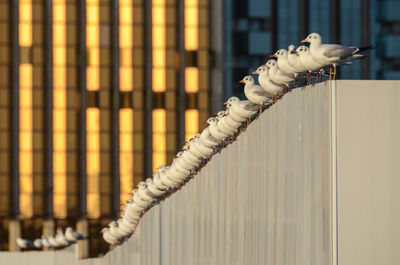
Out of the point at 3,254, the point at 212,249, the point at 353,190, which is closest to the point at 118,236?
the point at 3,254

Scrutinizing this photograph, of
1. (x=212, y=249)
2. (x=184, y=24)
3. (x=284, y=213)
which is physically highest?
(x=184, y=24)

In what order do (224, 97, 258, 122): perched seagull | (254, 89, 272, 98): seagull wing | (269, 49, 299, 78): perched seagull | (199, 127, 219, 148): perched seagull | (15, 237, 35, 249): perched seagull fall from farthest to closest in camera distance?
(15, 237, 35, 249): perched seagull, (199, 127, 219, 148): perched seagull, (224, 97, 258, 122): perched seagull, (254, 89, 272, 98): seagull wing, (269, 49, 299, 78): perched seagull

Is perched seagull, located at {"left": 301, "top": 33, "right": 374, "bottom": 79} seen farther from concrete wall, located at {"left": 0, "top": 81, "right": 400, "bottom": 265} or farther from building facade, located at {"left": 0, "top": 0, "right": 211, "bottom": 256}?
building facade, located at {"left": 0, "top": 0, "right": 211, "bottom": 256}

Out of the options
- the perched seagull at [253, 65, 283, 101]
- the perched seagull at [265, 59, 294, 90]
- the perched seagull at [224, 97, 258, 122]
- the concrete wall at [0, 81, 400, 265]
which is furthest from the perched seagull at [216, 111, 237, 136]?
the perched seagull at [265, 59, 294, 90]

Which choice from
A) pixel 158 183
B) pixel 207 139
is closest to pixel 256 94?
pixel 207 139

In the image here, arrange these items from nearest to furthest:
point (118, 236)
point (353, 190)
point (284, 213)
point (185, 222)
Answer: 1. point (353, 190)
2. point (284, 213)
3. point (185, 222)
4. point (118, 236)

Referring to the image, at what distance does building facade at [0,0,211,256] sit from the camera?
92.2 meters

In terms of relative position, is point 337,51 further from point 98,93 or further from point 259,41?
point 259,41

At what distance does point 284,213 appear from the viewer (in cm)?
1241

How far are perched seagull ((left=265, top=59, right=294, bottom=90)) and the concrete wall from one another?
0.23 metres

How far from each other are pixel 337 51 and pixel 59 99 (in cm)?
8469

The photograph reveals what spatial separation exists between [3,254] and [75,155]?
45248 mm

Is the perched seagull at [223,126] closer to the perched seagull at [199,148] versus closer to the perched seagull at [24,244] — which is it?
the perched seagull at [199,148]

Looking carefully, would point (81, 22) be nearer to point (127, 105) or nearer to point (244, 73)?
point (127, 105)
